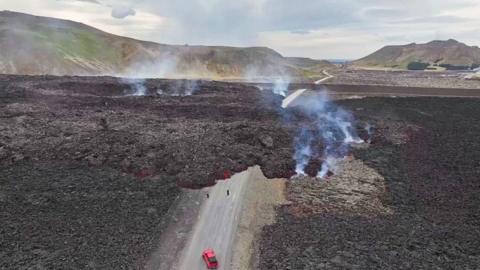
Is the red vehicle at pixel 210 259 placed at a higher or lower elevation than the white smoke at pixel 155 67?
lower

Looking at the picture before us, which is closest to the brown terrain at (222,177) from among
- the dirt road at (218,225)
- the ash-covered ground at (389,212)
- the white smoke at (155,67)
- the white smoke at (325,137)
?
the ash-covered ground at (389,212)

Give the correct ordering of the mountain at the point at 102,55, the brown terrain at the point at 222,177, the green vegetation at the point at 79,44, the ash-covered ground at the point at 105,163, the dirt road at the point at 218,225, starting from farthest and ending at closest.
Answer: the green vegetation at the point at 79,44
the mountain at the point at 102,55
the ash-covered ground at the point at 105,163
the brown terrain at the point at 222,177
the dirt road at the point at 218,225

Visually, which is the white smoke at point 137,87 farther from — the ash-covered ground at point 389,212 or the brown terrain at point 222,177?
the ash-covered ground at point 389,212

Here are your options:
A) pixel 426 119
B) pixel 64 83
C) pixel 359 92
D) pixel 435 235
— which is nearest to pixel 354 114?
pixel 426 119

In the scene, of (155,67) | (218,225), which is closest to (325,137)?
(218,225)

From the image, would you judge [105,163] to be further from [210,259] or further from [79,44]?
[79,44]
